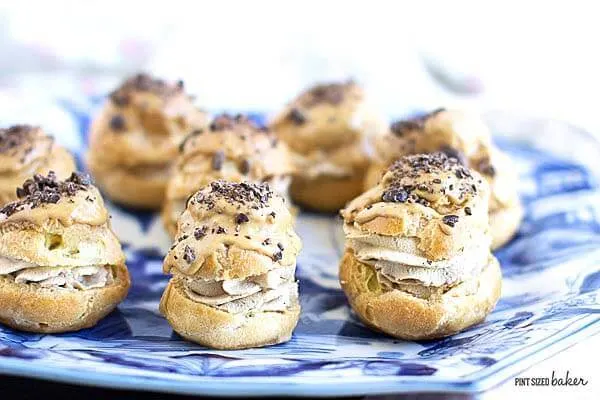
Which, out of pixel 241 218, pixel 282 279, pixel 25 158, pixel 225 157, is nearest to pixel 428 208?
pixel 282 279

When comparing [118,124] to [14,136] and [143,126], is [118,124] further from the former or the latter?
[14,136]

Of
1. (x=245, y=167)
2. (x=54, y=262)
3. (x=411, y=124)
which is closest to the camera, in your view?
(x=54, y=262)

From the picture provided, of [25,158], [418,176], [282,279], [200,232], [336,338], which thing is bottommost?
[336,338]

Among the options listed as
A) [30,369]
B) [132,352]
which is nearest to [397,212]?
[132,352]

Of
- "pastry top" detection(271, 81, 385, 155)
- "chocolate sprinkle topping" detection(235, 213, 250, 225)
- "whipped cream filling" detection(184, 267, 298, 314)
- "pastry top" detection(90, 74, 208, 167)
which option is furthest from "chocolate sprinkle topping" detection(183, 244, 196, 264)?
"pastry top" detection(271, 81, 385, 155)

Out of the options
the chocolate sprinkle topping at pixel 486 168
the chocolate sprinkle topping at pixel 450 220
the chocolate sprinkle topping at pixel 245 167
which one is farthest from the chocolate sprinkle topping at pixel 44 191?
the chocolate sprinkle topping at pixel 486 168

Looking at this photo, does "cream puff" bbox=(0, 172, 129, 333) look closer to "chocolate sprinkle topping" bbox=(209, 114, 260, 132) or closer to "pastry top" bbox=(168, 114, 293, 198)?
"pastry top" bbox=(168, 114, 293, 198)
